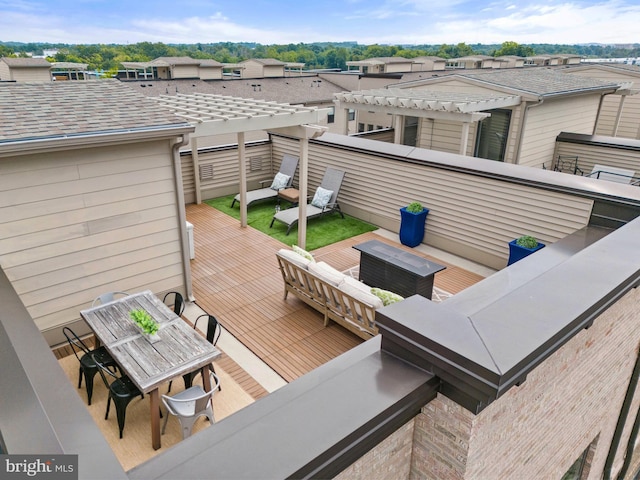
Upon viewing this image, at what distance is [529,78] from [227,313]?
11.9 meters

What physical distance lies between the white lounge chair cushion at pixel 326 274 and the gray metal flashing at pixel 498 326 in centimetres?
271

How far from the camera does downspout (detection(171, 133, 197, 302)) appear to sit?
6.42 metres

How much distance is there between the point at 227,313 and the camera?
7.09m

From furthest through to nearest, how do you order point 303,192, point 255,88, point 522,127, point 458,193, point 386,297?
point 255,88
point 522,127
point 303,192
point 458,193
point 386,297

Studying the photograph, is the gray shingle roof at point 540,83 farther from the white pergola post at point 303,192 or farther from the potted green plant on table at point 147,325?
the potted green plant on table at point 147,325

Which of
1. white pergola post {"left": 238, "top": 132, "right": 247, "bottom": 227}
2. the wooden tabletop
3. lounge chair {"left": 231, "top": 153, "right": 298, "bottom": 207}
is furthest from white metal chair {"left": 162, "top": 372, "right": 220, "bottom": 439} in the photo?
lounge chair {"left": 231, "top": 153, "right": 298, "bottom": 207}

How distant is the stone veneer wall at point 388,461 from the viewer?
7.63 ft

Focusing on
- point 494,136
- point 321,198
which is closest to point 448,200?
point 321,198

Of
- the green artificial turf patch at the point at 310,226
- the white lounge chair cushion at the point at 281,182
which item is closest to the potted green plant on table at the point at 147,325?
the green artificial turf patch at the point at 310,226

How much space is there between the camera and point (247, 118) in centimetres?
771

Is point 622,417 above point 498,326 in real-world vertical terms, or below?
below

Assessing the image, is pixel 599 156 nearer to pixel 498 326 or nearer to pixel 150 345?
pixel 498 326

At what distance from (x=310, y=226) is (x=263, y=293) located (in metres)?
3.29

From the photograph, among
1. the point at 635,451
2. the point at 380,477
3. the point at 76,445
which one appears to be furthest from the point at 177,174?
the point at 635,451
